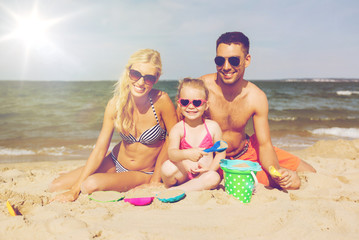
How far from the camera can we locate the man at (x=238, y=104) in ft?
10.5

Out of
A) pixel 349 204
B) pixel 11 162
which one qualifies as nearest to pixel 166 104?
pixel 349 204

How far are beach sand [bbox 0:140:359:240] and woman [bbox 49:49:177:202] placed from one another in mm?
239

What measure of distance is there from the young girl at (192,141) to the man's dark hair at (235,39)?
58cm

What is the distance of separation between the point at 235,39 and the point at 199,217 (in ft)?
6.52

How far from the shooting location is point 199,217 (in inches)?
96.1

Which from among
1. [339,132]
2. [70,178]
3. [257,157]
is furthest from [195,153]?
[339,132]

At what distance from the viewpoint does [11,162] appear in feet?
17.5

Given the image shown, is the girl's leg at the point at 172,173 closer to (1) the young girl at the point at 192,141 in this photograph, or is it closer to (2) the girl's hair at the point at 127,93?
(1) the young girl at the point at 192,141

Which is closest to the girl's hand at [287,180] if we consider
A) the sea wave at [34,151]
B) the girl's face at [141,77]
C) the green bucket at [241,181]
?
the green bucket at [241,181]

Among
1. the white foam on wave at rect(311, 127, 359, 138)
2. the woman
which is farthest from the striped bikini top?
the white foam on wave at rect(311, 127, 359, 138)

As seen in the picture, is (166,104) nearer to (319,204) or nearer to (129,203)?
(129,203)

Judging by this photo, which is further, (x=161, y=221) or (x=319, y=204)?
(x=319, y=204)

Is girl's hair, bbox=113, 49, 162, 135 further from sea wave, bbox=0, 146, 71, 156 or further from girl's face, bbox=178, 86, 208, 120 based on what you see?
sea wave, bbox=0, 146, 71, 156

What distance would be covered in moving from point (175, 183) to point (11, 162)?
385 centimetres
